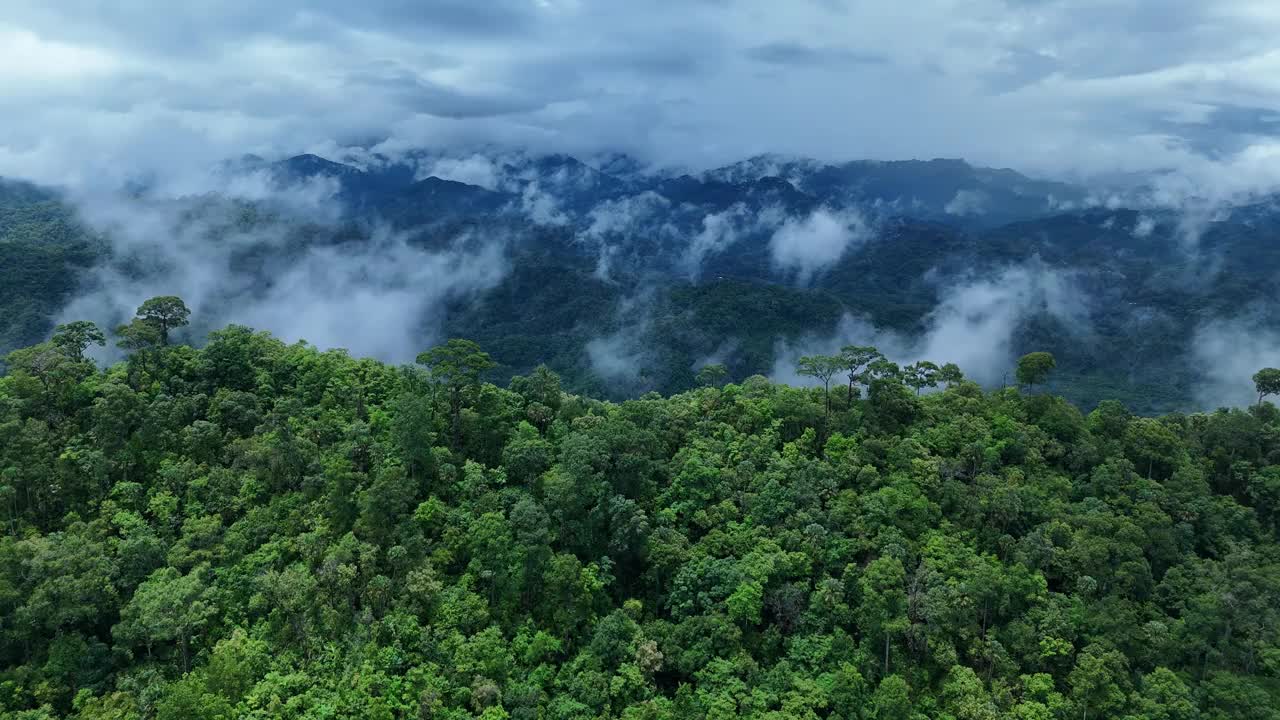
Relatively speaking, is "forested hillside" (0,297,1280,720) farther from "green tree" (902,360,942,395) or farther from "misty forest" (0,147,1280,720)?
"green tree" (902,360,942,395)

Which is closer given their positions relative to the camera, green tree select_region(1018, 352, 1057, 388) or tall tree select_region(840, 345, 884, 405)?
tall tree select_region(840, 345, 884, 405)

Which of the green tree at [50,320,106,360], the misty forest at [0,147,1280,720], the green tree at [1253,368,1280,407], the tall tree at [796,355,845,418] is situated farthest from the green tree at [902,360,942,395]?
the green tree at [50,320,106,360]

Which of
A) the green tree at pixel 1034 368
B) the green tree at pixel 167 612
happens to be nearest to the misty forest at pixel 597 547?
the green tree at pixel 167 612

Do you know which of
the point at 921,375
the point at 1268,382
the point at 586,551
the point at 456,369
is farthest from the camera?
the point at 921,375

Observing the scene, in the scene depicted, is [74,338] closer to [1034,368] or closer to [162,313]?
[162,313]

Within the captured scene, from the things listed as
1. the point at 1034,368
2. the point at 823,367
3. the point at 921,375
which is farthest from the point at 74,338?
the point at 1034,368

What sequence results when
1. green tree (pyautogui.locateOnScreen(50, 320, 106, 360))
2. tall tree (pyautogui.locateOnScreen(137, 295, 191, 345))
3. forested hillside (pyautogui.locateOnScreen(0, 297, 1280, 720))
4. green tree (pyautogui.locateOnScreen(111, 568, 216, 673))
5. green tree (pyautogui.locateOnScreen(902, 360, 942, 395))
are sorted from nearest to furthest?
forested hillside (pyautogui.locateOnScreen(0, 297, 1280, 720))
green tree (pyautogui.locateOnScreen(111, 568, 216, 673))
green tree (pyautogui.locateOnScreen(50, 320, 106, 360))
tall tree (pyautogui.locateOnScreen(137, 295, 191, 345))
green tree (pyautogui.locateOnScreen(902, 360, 942, 395))

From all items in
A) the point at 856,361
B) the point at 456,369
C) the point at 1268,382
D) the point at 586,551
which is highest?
the point at 456,369

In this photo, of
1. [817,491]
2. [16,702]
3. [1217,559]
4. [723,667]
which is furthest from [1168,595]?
[16,702]

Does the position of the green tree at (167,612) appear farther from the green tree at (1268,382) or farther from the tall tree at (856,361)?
the green tree at (1268,382)
